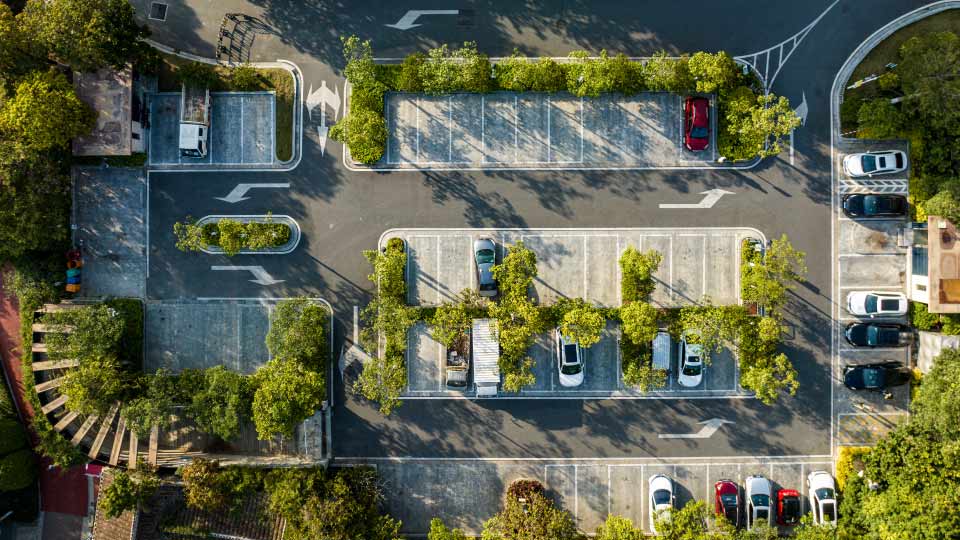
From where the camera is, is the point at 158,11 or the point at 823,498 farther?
the point at 158,11

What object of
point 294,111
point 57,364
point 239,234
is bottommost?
point 57,364

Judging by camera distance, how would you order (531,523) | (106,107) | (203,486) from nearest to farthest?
(203,486)
(531,523)
(106,107)

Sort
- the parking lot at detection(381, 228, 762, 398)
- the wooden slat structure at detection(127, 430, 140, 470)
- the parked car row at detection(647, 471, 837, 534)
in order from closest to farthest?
the wooden slat structure at detection(127, 430, 140, 470) → the parked car row at detection(647, 471, 837, 534) → the parking lot at detection(381, 228, 762, 398)

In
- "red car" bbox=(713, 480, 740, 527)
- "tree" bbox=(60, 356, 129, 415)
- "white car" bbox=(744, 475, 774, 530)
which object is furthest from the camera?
"red car" bbox=(713, 480, 740, 527)

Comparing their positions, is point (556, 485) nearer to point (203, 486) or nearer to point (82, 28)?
point (203, 486)

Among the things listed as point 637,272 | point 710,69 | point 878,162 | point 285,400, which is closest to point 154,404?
point 285,400

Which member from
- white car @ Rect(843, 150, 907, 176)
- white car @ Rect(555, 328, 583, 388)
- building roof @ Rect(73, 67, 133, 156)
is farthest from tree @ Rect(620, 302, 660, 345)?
building roof @ Rect(73, 67, 133, 156)

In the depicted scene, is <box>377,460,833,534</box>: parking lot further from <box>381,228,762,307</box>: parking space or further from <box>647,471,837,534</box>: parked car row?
<box>381,228,762,307</box>: parking space
